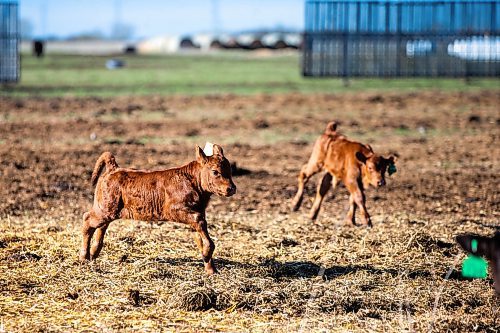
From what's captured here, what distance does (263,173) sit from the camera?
577 inches

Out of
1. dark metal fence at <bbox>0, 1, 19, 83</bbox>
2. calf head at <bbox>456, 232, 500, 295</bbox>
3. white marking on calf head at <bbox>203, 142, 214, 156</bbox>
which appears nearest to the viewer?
calf head at <bbox>456, 232, 500, 295</bbox>

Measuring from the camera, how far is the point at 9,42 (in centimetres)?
3347

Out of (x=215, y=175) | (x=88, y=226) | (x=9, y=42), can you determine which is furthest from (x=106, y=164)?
(x=9, y=42)

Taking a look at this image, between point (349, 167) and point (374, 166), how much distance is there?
43cm

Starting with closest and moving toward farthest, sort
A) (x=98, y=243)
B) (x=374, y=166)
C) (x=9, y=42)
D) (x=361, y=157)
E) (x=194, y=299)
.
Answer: (x=194, y=299) < (x=98, y=243) < (x=374, y=166) < (x=361, y=157) < (x=9, y=42)

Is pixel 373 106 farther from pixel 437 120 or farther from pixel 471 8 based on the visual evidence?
pixel 471 8

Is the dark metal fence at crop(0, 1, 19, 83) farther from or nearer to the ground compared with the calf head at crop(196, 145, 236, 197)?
farther from the ground

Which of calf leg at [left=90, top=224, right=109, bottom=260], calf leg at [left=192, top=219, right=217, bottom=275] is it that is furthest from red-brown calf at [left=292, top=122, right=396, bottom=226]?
calf leg at [left=90, top=224, right=109, bottom=260]

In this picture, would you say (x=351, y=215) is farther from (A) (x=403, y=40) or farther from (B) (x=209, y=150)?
(A) (x=403, y=40)

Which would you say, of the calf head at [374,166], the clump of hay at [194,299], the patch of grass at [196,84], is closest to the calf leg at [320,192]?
the calf head at [374,166]

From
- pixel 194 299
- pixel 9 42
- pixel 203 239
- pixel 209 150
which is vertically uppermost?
A: pixel 9 42

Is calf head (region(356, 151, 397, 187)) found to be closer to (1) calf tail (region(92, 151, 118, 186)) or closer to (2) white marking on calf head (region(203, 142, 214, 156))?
(2) white marking on calf head (region(203, 142, 214, 156))

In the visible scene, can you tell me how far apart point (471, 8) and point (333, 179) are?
2424cm

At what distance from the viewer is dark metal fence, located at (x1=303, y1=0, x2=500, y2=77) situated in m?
33.2
